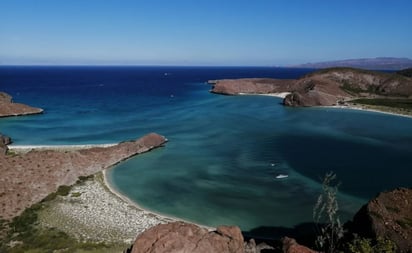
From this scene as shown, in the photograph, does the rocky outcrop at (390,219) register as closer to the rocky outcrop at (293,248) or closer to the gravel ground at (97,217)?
the rocky outcrop at (293,248)

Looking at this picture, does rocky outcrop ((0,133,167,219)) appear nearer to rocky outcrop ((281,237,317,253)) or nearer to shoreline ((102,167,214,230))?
shoreline ((102,167,214,230))

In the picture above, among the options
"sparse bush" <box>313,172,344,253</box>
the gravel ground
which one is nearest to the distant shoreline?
the gravel ground

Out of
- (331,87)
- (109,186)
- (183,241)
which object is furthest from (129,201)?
(331,87)

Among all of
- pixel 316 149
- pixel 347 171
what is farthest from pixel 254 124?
Result: pixel 347 171

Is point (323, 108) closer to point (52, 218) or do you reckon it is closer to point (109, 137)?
point (109, 137)

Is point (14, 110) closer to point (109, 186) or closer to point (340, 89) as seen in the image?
point (109, 186)

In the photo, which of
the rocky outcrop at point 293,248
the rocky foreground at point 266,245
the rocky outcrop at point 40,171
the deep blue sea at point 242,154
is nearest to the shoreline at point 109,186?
the deep blue sea at point 242,154
